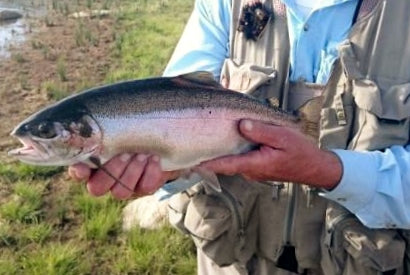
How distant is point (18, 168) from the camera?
567cm

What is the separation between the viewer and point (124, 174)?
2283 millimetres

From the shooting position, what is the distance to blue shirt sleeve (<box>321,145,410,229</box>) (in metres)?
2.46

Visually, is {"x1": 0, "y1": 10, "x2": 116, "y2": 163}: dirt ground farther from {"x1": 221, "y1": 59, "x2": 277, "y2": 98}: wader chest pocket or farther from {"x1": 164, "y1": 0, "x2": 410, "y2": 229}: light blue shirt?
{"x1": 164, "y1": 0, "x2": 410, "y2": 229}: light blue shirt

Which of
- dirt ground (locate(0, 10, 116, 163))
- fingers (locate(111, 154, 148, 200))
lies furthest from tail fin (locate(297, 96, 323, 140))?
dirt ground (locate(0, 10, 116, 163))

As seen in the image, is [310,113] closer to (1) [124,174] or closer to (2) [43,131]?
(1) [124,174]

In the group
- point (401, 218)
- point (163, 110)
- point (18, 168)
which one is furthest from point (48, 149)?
point (18, 168)

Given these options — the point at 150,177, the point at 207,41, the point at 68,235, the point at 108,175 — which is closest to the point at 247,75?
the point at 207,41

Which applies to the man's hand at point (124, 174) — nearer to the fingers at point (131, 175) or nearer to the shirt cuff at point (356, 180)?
the fingers at point (131, 175)

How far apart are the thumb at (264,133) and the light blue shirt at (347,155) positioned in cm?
26

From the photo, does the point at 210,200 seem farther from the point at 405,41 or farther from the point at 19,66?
the point at 19,66

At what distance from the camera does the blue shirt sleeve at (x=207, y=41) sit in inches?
110

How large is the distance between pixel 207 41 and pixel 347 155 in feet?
2.67

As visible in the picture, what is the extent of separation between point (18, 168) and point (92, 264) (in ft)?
5.47

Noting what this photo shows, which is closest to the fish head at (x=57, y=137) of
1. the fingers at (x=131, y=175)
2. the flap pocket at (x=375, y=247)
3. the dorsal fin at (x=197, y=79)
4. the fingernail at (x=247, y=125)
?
the fingers at (x=131, y=175)
